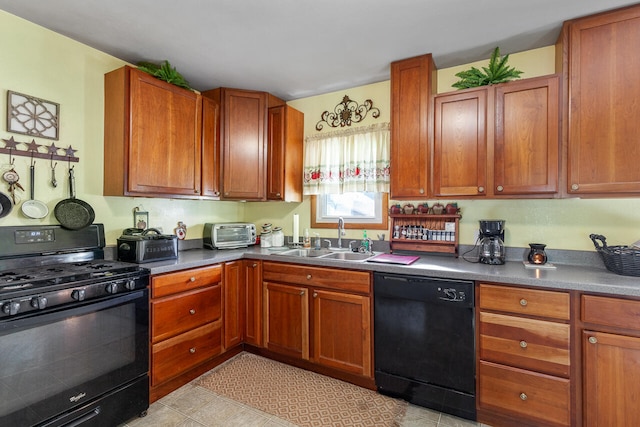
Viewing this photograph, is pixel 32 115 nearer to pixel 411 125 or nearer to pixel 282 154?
pixel 282 154

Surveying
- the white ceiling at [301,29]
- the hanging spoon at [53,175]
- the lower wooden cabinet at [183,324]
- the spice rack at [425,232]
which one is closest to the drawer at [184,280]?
the lower wooden cabinet at [183,324]

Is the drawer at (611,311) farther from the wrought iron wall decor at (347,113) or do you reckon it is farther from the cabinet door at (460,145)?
the wrought iron wall decor at (347,113)

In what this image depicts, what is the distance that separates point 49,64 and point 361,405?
10.2ft

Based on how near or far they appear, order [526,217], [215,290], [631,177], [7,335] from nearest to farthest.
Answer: [7,335] → [631,177] → [526,217] → [215,290]

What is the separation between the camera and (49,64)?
206 cm

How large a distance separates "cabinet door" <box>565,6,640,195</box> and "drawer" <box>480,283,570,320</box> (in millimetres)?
697

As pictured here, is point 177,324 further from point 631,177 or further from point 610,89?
point 610,89

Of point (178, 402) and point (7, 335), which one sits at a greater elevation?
point (7, 335)

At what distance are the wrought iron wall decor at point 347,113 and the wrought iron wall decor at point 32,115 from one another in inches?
84.3

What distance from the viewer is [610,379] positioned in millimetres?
1552

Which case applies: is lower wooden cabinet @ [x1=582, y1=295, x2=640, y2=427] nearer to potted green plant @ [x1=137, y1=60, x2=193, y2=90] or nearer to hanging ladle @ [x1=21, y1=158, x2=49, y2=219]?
potted green plant @ [x1=137, y1=60, x2=193, y2=90]

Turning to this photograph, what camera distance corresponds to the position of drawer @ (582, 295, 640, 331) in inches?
59.0

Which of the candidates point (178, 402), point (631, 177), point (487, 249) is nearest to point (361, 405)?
point (178, 402)

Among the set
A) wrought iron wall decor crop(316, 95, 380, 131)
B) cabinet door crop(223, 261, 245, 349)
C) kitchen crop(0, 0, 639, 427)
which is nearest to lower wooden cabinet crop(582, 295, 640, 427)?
kitchen crop(0, 0, 639, 427)
